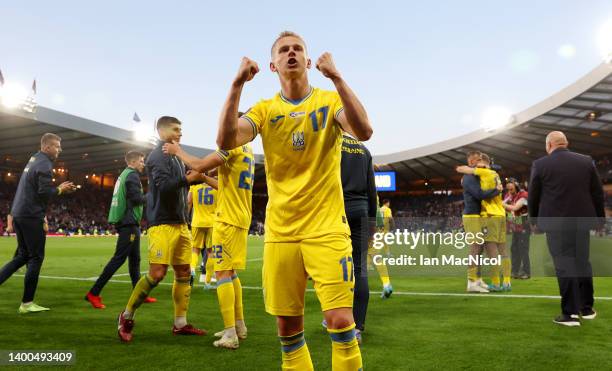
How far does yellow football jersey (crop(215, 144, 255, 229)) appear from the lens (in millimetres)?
4410

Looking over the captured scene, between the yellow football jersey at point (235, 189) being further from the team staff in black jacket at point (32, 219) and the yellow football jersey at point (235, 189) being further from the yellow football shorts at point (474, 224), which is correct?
the yellow football shorts at point (474, 224)

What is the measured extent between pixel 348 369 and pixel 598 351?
9.31 ft

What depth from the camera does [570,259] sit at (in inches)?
191

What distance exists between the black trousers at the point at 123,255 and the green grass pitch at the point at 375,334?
1.19 ft

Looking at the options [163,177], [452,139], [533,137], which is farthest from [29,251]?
[533,137]

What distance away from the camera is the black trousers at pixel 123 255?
600cm

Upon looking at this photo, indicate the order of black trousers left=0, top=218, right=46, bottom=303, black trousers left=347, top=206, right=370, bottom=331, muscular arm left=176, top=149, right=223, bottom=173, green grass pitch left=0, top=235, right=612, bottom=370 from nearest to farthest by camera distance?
muscular arm left=176, top=149, right=223, bottom=173
green grass pitch left=0, top=235, right=612, bottom=370
black trousers left=347, top=206, right=370, bottom=331
black trousers left=0, top=218, right=46, bottom=303

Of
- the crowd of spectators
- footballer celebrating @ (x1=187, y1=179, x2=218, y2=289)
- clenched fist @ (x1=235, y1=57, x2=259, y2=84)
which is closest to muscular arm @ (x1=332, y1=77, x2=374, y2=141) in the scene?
clenched fist @ (x1=235, y1=57, x2=259, y2=84)

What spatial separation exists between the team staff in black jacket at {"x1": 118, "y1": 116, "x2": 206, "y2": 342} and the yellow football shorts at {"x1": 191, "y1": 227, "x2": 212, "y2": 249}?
3.55 meters

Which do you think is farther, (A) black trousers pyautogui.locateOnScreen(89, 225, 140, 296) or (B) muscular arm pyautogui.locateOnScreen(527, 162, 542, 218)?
(A) black trousers pyautogui.locateOnScreen(89, 225, 140, 296)

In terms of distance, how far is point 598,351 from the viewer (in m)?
3.91

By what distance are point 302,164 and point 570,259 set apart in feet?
12.3

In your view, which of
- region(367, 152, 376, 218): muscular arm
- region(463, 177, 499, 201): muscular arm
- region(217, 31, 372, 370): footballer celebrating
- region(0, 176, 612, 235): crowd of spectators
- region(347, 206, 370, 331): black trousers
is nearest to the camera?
region(217, 31, 372, 370): footballer celebrating

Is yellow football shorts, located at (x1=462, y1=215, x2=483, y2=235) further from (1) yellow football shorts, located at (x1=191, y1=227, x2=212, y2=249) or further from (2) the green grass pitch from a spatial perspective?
(1) yellow football shorts, located at (x1=191, y1=227, x2=212, y2=249)
